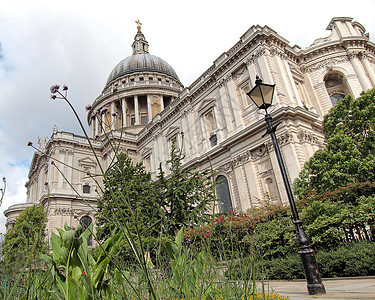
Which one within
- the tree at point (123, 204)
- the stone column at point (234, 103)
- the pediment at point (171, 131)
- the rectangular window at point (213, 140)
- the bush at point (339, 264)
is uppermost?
the pediment at point (171, 131)

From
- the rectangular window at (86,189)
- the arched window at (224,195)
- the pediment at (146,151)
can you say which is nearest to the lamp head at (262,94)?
the arched window at (224,195)

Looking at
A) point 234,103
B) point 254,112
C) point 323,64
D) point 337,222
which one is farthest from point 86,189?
point 337,222

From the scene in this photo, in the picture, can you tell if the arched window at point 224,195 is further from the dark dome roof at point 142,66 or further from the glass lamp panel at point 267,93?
the dark dome roof at point 142,66

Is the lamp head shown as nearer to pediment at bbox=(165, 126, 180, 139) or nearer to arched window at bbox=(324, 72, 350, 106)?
arched window at bbox=(324, 72, 350, 106)

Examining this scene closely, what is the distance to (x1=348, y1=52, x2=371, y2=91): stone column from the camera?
21.0m

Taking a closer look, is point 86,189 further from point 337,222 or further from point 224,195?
point 337,222

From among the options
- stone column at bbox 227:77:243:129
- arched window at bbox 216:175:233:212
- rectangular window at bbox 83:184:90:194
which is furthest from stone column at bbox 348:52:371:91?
rectangular window at bbox 83:184:90:194

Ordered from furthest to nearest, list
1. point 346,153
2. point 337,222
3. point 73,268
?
1. point 346,153
2. point 337,222
3. point 73,268

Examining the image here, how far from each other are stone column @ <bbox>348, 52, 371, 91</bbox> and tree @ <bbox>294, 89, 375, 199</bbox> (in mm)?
8754

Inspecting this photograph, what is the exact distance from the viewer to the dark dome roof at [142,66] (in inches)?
1998

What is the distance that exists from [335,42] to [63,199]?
31.7m

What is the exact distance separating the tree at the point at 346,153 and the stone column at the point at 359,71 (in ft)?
28.7

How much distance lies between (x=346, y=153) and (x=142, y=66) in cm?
4522

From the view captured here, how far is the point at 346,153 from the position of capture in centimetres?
1302
